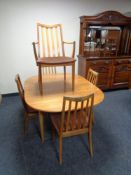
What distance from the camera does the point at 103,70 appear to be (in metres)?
3.46

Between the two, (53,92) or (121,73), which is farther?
(121,73)

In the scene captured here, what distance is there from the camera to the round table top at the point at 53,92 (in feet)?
5.38

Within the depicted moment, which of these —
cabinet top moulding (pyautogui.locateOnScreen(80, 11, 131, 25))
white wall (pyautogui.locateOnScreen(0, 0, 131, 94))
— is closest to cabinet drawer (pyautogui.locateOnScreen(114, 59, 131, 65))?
cabinet top moulding (pyautogui.locateOnScreen(80, 11, 131, 25))

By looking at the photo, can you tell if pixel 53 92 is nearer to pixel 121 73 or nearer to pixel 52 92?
pixel 52 92

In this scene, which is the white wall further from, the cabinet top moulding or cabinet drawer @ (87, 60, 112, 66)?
cabinet drawer @ (87, 60, 112, 66)

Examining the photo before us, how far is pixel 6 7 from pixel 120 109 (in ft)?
9.48

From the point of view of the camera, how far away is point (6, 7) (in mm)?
2887

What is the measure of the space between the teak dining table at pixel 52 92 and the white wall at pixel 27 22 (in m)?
1.07

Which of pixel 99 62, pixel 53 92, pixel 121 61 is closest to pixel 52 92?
pixel 53 92

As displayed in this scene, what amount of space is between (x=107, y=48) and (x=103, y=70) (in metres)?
0.57

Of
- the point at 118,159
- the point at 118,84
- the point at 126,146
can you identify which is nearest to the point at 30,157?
the point at 118,159

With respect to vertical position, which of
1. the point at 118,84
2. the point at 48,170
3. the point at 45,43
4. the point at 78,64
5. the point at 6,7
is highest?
the point at 6,7

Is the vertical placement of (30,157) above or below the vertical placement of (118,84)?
below

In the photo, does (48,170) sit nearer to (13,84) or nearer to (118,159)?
(118,159)
